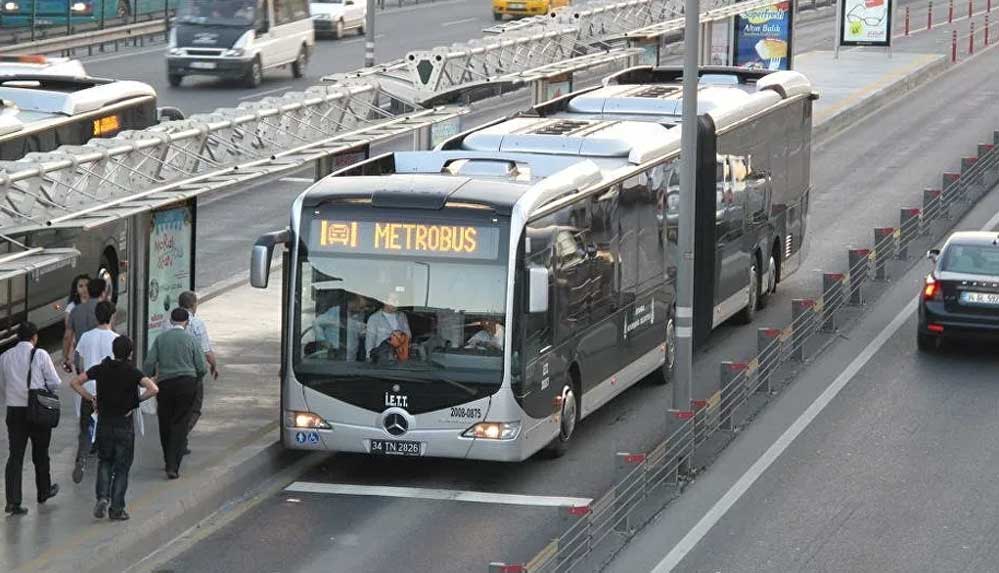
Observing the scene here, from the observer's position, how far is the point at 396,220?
1783cm

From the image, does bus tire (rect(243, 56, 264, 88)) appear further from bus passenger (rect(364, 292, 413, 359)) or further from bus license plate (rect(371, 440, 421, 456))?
bus license plate (rect(371, 440, 421, 456))

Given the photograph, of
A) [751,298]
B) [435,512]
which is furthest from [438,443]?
[751,298]

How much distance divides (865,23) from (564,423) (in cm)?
4047

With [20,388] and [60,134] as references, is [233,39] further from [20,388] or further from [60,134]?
[20,388]

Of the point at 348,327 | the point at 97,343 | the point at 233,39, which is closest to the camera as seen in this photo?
the point at 97,343

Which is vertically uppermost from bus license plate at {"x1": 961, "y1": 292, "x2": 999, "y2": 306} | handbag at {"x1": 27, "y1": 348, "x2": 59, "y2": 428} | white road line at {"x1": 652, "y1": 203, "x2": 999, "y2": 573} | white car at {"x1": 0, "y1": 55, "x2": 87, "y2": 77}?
white car at {"x1": 0, "y1": 55, "x2": 87, "y2": 77}

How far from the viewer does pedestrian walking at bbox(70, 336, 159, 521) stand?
51.9ft

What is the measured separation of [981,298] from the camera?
76.2 ft

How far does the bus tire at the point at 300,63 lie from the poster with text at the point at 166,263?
3248cm

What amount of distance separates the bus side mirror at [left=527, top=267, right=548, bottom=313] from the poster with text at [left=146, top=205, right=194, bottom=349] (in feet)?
14.2

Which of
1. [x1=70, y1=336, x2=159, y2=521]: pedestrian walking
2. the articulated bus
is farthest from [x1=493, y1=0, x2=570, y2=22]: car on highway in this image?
[x1=70, y1=336, x2=159, y2=521]: pedestrian walking

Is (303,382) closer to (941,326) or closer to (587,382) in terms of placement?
(587,382)

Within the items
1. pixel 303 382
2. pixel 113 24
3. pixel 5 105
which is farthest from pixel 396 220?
pixel 113 24

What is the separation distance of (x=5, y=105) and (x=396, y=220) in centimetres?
811
